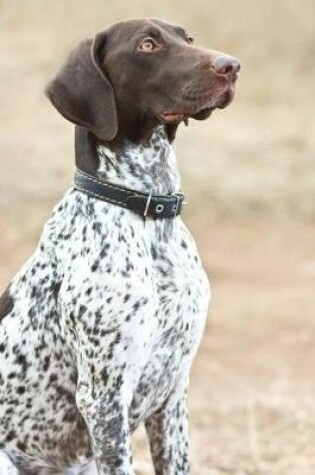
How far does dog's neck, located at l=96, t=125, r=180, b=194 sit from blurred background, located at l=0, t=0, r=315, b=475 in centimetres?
195

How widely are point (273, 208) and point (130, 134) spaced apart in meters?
12.0

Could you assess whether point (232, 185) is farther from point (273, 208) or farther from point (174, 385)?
point (174, 385)

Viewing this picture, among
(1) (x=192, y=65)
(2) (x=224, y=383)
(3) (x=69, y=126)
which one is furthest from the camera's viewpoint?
(3) (x=69, y=126)

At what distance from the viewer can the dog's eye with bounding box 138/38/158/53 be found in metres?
5.08

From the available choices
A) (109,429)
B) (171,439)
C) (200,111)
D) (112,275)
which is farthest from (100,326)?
(200,111)

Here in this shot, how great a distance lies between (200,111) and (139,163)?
12.3 inches

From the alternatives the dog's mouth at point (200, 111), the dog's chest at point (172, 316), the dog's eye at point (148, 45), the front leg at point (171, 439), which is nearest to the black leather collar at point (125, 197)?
the dog's chest at point (172, 316)

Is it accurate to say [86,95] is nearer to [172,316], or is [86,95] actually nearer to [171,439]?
[172,316]

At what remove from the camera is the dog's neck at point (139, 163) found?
5.12m

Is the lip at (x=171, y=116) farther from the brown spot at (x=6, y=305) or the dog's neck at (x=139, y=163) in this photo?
the brown spot at (x=6, y=305)

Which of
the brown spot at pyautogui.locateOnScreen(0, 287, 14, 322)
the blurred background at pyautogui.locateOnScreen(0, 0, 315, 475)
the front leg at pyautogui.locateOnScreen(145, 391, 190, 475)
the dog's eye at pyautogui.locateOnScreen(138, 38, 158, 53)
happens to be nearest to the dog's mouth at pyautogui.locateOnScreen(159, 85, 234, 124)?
the dog's eye at pyautogui.locateOnScreen(138, 38, 158, 53)

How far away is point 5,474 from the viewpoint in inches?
201

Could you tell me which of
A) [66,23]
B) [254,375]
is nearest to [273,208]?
[254,375]

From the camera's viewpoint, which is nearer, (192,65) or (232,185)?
(192,65)
